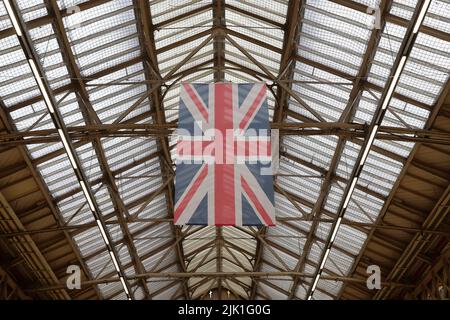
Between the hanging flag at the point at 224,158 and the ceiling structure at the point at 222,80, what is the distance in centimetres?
301

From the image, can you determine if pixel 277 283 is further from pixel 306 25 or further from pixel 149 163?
pixel 306 25

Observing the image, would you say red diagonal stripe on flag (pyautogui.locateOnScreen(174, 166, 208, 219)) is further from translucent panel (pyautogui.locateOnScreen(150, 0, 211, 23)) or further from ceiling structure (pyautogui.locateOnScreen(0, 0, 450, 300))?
translucent panel (pyautogui.locateOnScreen(150, 0, 211, 23))

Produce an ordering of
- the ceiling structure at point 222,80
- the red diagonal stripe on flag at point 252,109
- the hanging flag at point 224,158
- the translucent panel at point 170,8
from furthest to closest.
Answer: the translucent panel at point 170,8, the ceiling structure at point 222,80, the red diagonal stripe on flag at point 252,109, the hanging flag at point 224,158

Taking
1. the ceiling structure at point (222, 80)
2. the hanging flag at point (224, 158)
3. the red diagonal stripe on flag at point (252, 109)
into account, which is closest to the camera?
the hanging flag at point (224, 158)

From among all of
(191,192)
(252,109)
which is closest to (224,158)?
(191,192)

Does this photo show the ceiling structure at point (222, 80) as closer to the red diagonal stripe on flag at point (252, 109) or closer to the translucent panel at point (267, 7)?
the translucent panel at point (267, 7)

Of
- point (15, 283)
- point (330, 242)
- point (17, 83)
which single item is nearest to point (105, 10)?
point (17, 83)

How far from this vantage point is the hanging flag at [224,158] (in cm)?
1141

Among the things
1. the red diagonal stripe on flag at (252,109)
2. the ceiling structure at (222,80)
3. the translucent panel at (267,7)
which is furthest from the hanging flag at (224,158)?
the translucent panel at (267,7)

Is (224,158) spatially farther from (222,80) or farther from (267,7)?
(222,80)

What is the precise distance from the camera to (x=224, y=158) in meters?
11.8

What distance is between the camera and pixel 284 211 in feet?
83.5

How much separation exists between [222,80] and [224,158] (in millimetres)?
8398

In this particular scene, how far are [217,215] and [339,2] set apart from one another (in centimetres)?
677
